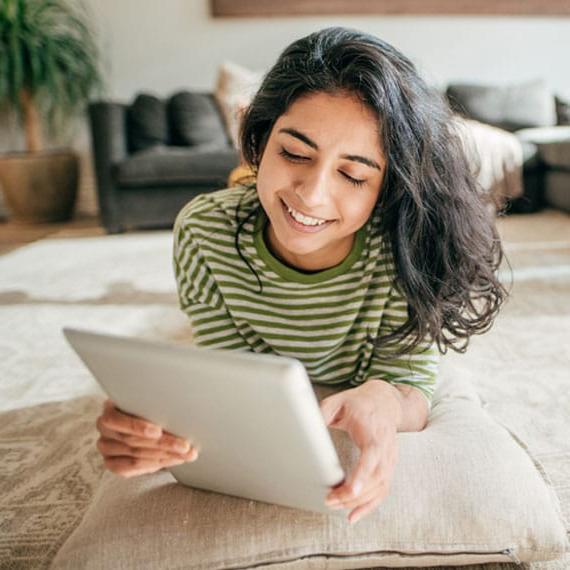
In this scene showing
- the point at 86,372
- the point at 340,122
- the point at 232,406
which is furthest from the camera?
the point at 86,372

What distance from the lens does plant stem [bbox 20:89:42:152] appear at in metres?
3.35

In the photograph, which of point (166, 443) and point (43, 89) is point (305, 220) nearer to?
point (166, 443)

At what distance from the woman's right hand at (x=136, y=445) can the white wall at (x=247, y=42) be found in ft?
11.3

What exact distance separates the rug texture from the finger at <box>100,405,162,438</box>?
0.30 m

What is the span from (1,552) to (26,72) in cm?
306

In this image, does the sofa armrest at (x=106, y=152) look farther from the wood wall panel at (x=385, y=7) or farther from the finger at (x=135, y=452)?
the finger at (x=135, y=452)

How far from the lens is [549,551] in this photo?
26.7 inches

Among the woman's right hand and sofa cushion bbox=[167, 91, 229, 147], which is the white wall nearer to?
sofa cushion bbox=[167, 91, 229, 147]

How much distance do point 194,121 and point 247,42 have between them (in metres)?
0.81

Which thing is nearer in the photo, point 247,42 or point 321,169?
point 321,169

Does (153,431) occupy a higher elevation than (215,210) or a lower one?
lower

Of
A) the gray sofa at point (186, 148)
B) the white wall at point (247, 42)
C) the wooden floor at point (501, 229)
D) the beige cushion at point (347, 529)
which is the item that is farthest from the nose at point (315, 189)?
the white wall at point (247, 42)

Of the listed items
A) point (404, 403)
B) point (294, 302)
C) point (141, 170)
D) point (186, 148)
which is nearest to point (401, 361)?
point (404, 403)

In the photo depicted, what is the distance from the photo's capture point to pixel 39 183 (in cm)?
335
